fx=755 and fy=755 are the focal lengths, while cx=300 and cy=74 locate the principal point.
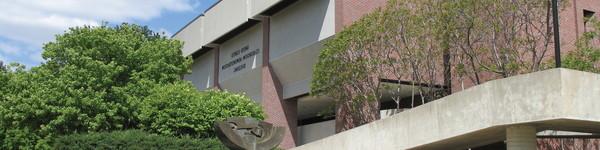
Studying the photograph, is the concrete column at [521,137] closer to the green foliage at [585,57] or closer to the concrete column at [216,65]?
the green foliage at [585,57]

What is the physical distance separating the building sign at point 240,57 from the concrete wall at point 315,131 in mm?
4919

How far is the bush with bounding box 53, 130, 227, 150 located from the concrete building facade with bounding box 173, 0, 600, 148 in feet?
25.5

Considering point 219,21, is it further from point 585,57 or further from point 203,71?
point 585,57

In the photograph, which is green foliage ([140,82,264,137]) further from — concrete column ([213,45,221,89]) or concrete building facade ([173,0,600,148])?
concrete column ([213,45,221,89])

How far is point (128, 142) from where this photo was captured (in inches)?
1001

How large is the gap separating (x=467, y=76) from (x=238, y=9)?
1477 centimetres

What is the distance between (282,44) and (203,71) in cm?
1353

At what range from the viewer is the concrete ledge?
1464 cm

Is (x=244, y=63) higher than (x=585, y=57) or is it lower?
higher

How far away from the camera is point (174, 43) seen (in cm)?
3434

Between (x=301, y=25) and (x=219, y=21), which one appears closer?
(x=301, y=25)

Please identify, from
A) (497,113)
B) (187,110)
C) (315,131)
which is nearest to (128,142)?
(187,110)

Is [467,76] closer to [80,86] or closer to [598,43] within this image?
[598,43]

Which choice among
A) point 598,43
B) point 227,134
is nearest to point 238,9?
point 598,43
